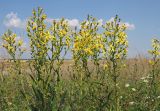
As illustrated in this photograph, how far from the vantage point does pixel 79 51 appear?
5.80 m

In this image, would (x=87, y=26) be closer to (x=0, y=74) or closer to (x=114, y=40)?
(x=114, y=40)

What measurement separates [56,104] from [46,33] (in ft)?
3.33

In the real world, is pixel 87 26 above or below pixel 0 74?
above

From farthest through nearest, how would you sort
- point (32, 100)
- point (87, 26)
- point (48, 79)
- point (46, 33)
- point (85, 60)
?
point (87, 26), point (85, 60), point (32, 100), point (46, 33), point (48, 79)

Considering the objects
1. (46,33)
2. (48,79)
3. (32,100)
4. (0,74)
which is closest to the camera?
(48,79)

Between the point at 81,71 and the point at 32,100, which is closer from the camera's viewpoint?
the point at 32,100

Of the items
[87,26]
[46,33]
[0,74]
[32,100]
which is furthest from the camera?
[0,74]

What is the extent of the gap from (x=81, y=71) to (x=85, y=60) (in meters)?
0.27

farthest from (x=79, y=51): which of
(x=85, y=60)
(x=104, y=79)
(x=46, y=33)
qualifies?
(x=46, y=33)

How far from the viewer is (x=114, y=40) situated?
5.18 metres

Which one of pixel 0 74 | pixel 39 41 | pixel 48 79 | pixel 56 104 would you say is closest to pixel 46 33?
pixel 39 41

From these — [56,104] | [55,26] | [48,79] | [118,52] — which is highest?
[55,26]

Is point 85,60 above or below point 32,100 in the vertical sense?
above

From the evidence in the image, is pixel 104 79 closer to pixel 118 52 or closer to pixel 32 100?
pixel 118 52
